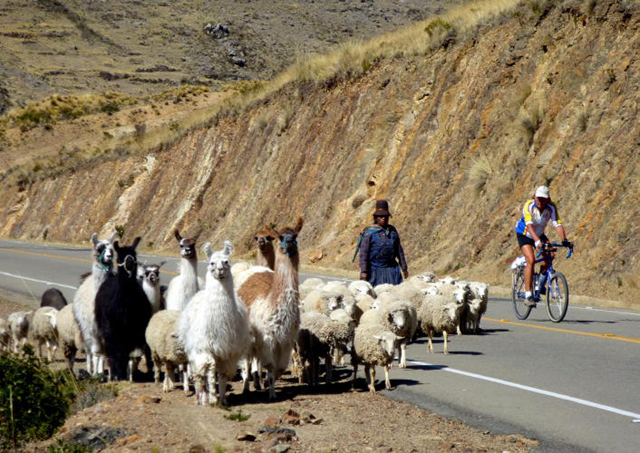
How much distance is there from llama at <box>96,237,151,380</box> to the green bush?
135cm

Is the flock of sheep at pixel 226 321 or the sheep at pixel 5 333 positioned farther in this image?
the sheep at pixel 5 333

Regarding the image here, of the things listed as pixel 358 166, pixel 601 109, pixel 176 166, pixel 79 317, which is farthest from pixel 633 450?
pixel 176 166

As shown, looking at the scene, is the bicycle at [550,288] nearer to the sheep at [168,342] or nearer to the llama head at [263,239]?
the llama head at [263,239]

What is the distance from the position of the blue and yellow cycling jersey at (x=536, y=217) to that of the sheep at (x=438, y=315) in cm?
321

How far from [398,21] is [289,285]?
13818 centimetres

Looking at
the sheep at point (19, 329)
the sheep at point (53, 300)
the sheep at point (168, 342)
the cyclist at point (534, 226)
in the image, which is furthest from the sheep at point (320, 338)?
the sheep at point (53, 300)

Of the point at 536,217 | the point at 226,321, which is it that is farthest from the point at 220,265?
the point at 536,217

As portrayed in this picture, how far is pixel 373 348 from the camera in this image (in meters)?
10.2

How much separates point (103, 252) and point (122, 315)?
33.9 inches

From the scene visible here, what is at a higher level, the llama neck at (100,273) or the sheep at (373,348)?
the llama neck at (100,273)

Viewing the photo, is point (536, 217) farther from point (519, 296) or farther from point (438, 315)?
point (438, 315)

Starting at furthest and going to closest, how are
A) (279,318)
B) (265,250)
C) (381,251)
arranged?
1. (381,251)
2. (265,250)
3. (279,318)

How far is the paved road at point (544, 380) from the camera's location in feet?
27.4

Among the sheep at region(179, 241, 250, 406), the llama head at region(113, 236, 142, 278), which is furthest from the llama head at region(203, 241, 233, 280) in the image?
the llama head at region(113, 236, 142, 278)
